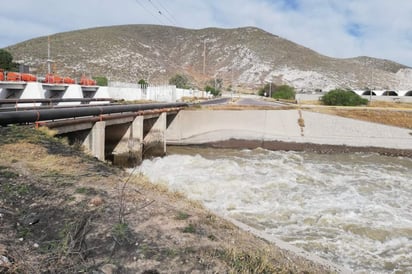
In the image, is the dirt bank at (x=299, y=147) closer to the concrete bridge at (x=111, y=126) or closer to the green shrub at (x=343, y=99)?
the concrete bridge at (x=111, y=126)

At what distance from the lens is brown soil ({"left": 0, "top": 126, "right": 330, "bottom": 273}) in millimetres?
4059

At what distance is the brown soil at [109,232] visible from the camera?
4059 mm

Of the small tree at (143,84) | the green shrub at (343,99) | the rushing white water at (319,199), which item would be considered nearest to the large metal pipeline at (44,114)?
the rushing white water at (319,199)

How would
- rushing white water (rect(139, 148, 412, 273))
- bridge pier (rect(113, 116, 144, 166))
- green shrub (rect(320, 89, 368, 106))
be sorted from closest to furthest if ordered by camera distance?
1. rushing white water (rect(139, 148, 412, 273))
2. bridge pier (rect(113, 116, 144, 166))
3. green shrub (rect(320, 89, 368, 106))

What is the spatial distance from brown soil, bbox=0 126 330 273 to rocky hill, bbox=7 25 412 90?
10142 cm

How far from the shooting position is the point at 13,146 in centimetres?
856

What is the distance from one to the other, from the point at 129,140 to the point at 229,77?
6173 inches

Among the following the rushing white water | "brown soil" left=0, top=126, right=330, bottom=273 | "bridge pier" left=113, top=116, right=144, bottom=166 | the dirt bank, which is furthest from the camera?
the dirt bank

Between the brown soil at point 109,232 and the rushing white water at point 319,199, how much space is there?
166 inches

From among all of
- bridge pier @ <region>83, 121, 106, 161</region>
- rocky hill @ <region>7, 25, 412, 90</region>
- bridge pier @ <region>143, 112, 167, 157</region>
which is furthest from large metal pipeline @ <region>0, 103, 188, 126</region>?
rocky hill @ <region>7, 25, 412, 90</region>

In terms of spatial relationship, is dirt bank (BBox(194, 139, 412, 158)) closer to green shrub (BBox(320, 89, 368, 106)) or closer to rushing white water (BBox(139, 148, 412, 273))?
rushing white water (BBox(139, 148, 412, 273))

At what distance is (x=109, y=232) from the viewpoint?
472 cm

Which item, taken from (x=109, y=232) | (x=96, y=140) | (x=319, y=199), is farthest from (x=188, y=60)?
(x=109, y=232)

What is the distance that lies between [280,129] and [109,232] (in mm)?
30835
